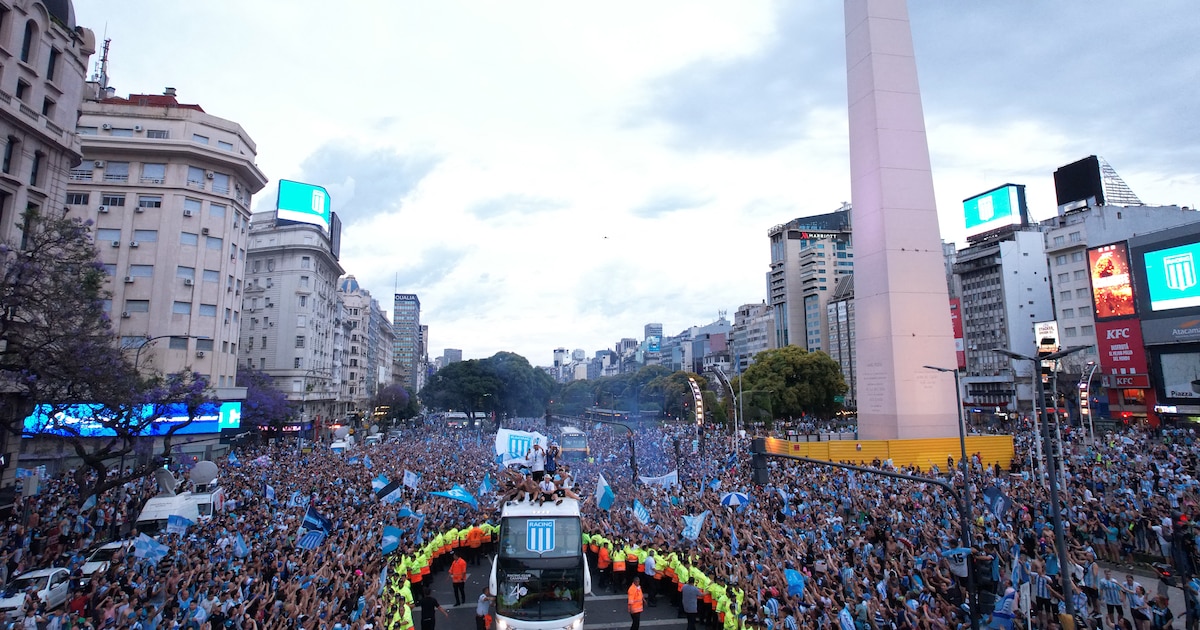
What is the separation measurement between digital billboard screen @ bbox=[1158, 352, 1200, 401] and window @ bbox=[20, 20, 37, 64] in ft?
238

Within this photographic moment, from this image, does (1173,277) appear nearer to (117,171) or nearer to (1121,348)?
(1121,348)

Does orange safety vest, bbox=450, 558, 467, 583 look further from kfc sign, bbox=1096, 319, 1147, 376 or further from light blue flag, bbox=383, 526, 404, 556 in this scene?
kfc sign, bbox=1096, 319, 1147, 376

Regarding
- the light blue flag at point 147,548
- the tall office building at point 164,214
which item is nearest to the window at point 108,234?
the tall office building at point 164,214

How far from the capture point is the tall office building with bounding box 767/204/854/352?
120m

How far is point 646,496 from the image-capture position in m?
23.8

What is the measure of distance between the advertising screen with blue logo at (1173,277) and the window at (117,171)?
74706mm

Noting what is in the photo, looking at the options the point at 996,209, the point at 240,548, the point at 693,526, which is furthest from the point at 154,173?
the point at 996,209

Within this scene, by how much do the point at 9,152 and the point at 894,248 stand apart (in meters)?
36.6

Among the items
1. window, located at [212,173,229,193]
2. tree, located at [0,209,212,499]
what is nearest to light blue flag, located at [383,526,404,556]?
tree, located at [0,209,212,499]

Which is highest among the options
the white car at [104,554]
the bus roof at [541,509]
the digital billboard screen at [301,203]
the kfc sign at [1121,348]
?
the digital billboard screen at [301,203]

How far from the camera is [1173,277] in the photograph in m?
50.4

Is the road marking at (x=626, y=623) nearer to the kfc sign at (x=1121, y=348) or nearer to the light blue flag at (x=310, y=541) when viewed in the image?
the light blue flag at (x=310, y=541)

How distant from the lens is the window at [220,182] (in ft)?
148

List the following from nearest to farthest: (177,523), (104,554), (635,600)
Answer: (635,600) → (177,523) → (104,554)
